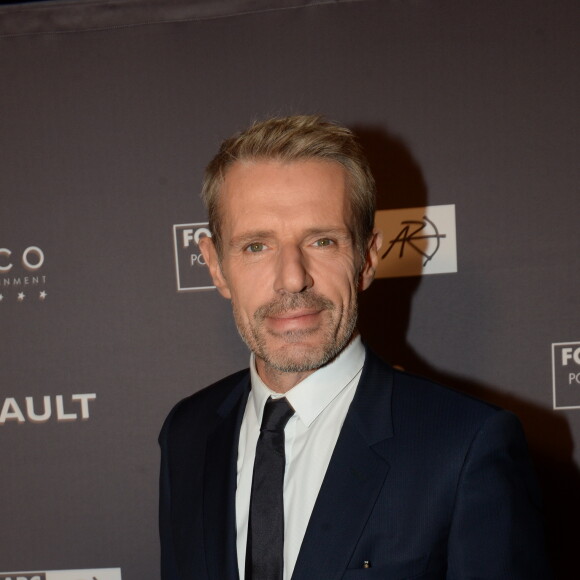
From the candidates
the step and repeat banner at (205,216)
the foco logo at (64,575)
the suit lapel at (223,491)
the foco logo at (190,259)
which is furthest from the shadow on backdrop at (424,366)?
the foco logo at (64,575)

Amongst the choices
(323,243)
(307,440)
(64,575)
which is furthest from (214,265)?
(64,575)

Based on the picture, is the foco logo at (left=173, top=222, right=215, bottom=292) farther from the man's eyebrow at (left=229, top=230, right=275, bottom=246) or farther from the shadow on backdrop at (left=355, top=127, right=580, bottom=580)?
the man's eyebrow at (left=229, top=230, right=275, bottom=246)

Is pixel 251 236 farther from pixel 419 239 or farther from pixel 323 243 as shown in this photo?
pixel 419 239

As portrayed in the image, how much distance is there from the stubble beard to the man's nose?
0.07 feet


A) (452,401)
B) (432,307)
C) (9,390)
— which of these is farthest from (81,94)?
(452,401)

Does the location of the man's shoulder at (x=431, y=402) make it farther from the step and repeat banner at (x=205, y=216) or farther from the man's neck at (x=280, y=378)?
the step and repeat banner at (x=205, y=216)

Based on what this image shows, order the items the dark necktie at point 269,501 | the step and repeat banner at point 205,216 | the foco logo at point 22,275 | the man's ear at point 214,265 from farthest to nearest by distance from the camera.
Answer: the foco logo at point 22,275 → the step and repeat banner at point 205,216 → the man's ear at point 214,265 → the dark necktie at point 269,501

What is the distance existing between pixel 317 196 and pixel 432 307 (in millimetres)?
880

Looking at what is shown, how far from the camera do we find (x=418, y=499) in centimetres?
117

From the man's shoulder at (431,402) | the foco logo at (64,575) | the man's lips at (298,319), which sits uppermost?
the man's lips at (298,319)

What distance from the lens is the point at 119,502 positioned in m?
2.13

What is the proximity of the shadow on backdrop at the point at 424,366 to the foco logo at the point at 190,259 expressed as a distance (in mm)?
524

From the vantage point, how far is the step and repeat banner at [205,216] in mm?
1941

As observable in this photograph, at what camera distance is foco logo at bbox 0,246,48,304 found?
6.74 ft
